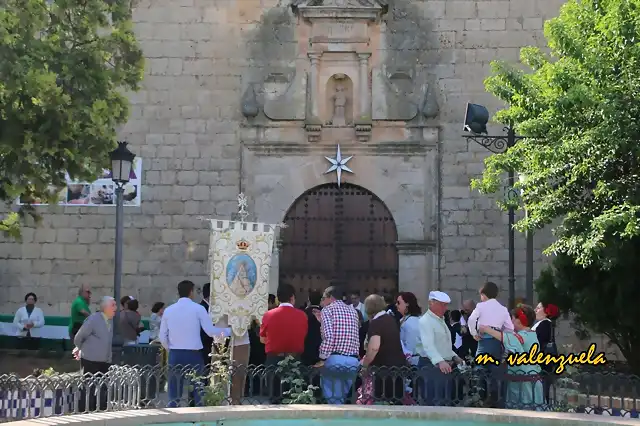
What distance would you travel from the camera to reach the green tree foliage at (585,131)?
8.97 m

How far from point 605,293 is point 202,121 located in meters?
7.87

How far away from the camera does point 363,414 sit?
6695mm

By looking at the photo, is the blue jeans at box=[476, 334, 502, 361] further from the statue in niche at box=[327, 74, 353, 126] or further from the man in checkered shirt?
the statue in niche at box=[327, 74, 353, 126]

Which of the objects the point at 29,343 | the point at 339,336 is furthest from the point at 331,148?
the point at 339,336

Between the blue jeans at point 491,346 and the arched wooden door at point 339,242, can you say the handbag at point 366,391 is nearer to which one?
the blue jeans at point 491,346

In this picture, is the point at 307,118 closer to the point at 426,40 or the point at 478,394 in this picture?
the point at 426,40

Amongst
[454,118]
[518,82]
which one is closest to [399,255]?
[454,118]

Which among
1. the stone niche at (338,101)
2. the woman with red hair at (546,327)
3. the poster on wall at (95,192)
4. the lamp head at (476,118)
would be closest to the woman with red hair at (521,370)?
the woman with red hair at (546,327)

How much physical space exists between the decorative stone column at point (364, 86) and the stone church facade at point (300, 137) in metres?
0.02

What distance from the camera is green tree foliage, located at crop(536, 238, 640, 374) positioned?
9.73 m

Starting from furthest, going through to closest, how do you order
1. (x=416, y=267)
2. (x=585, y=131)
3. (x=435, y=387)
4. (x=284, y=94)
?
1. (x=284, y=94)
2. (x=416, y=267)
3. (x=585, y=131)
4. (x=435, y=387)

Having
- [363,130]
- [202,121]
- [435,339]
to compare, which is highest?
[202,121]

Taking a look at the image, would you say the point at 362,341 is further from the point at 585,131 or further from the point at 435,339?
the point at 585,131

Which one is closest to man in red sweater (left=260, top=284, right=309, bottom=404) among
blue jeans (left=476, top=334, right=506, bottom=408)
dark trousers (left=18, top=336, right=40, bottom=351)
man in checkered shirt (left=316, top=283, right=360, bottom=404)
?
man in checkered shirt (left=316, top=283, right=360, bottom=404)
